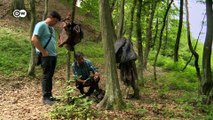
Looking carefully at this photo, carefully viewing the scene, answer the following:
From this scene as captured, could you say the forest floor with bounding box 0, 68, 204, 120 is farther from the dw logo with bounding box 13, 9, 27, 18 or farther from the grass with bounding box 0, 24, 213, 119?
the dw logo with bounding box 13, 9, 27, 18

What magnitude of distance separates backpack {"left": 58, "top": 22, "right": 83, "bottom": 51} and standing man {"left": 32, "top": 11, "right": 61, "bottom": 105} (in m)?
0.42

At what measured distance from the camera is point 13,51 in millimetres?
14398

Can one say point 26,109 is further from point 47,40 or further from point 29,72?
point 29,72

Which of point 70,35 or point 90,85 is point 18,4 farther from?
point 70,35

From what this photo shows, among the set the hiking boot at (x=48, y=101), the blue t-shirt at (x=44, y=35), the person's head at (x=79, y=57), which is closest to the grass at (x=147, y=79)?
the person's head at (x=79, y=57)

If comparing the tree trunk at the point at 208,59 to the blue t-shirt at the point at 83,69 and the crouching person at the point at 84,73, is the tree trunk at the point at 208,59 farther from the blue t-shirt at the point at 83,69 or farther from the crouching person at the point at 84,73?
the blue t-shirt at the point at 83,69

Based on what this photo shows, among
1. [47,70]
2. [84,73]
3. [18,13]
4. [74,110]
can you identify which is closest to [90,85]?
[84,73]

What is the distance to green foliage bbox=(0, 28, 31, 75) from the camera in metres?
12.4

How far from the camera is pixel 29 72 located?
38.1ft

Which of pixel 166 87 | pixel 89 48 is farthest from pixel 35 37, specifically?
pixel 89 48

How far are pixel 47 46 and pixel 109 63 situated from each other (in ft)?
4.61

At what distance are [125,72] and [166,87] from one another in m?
5.16

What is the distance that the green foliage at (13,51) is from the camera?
12391mm

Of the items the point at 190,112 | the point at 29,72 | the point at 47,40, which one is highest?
the point at 47,40
